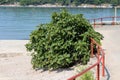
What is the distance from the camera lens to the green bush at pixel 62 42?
16516 mm

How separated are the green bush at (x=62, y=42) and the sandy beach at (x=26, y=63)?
0.42 m

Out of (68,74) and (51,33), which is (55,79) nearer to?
(68,74)

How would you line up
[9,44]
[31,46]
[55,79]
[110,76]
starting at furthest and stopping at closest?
[9,44], [31,46], [55,79], [110,76]

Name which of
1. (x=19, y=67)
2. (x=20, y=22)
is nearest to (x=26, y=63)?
(x=19, y=67)

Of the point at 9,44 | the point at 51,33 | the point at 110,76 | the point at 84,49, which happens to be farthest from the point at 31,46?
the point at 9,44

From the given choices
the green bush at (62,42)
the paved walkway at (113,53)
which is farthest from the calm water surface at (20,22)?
Result: the green bush at (62,42)

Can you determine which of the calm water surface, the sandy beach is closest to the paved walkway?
the sandy beach

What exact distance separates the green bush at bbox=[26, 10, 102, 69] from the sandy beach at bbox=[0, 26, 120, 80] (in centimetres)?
42

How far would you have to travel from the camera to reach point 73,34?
16.9 meters

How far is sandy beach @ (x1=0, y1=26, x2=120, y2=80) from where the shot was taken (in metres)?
16.0

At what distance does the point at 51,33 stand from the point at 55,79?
2.16 metres

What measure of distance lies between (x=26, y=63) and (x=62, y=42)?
4.07 metres

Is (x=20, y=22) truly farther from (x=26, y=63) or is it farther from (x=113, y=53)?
(x=113, y=53)

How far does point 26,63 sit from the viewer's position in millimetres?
20250
